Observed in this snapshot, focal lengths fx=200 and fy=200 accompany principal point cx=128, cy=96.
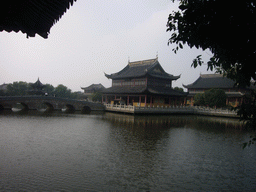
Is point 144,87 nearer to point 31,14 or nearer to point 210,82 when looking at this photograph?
point 210,82

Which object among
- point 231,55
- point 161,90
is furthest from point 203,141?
point 161,90

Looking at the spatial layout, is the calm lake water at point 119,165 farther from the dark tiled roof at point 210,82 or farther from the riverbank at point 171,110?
the dark tiled roof at point 210,82

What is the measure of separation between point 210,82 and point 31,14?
47.3 meters

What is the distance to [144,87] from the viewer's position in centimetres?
3522

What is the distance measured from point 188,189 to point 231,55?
482cm

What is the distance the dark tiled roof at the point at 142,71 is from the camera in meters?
36.4

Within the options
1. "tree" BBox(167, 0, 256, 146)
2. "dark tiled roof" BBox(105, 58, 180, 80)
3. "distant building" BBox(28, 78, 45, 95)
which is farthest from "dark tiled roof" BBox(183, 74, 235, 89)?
"tree" BBox(167, 0, 256, 146)

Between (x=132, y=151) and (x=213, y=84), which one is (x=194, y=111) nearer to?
(x=213, y=84)

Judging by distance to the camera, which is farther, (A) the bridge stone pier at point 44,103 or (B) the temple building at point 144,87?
(B) the temple building at point 144,87

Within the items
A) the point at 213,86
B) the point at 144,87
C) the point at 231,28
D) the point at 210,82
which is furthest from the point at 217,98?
the point at 231,28

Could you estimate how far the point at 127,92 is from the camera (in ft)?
117

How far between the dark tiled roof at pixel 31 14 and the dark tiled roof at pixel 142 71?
30.6 meters

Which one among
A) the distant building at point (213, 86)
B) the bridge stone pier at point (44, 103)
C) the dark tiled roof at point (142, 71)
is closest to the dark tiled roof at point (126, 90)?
the dark tiled roof at point (142, 71)

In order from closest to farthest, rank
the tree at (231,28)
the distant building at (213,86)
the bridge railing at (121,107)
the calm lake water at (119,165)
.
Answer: the tree at (231,28) → the calm lake water at (119,165) → the bridge railing at (121,107) → the distant building at (213,86)
